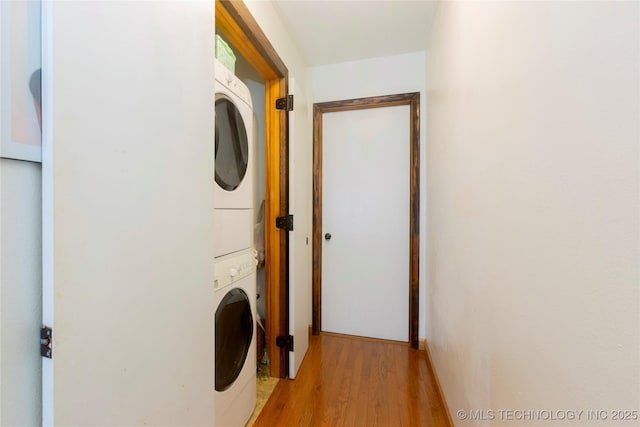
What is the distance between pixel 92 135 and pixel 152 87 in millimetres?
222

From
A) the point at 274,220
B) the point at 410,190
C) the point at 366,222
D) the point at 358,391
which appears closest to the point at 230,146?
the point at 274,220

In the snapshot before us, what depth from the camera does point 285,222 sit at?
1.74 m

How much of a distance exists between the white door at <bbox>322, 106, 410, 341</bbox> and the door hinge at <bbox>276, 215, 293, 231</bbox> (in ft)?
2.27

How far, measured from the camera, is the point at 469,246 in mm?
1069

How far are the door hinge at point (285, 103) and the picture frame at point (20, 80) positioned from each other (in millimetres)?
1321

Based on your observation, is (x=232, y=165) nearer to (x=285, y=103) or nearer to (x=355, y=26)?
(x=285, y=103)

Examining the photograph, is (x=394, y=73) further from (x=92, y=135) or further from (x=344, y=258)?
(x=92, y=135)

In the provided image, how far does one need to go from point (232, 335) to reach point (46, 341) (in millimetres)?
840

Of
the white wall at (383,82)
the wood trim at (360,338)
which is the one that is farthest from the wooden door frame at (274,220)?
the wood trim at (360,338)

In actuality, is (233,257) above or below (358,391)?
above

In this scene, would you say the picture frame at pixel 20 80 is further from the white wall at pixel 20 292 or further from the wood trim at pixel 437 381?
the wood trim at pixel 437 381

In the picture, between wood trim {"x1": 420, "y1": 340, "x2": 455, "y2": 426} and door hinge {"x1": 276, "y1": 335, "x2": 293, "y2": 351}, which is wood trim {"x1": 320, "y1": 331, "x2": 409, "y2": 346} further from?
door hinge {"x1": 276, "y1": 335, "x2": 293, "y2": 351}

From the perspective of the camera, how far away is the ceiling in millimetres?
1618

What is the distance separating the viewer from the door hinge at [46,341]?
47 cm
